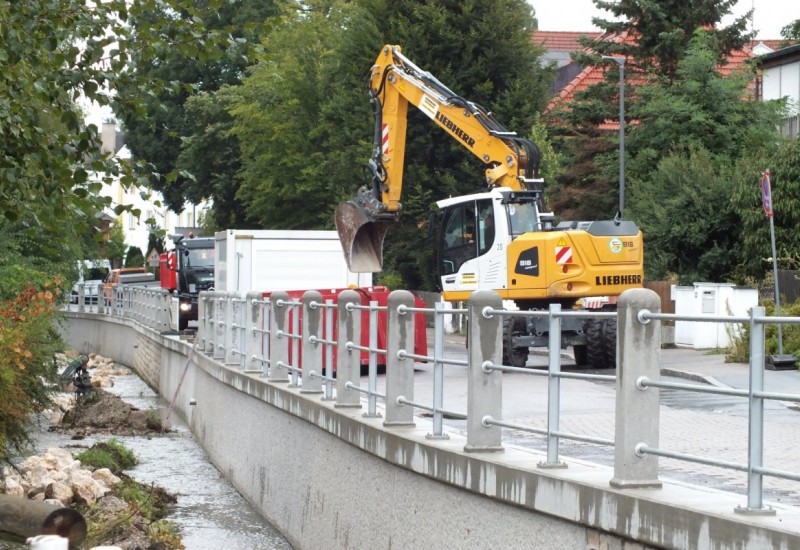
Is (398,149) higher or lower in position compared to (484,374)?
higher

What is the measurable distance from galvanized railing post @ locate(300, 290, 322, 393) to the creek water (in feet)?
5.09

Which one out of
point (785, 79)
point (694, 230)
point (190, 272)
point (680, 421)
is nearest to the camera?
point (680, 421)

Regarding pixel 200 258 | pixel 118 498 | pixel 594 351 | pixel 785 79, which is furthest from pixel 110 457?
pixel 785 79

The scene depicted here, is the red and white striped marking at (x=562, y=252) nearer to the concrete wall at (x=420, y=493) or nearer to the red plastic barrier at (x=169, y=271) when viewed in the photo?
the concrete wall at (x=420, y=493)

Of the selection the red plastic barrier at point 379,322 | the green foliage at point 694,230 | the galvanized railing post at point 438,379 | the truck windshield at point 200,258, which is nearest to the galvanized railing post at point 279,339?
the red plastic barrier at point 379,322

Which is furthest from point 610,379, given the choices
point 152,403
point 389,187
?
point 152,403

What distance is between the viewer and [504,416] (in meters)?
8.80

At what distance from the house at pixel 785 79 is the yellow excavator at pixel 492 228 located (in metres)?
19.1

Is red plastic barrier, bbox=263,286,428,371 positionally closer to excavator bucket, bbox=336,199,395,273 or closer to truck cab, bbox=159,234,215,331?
excavator bucket, bbox=336,199,395,273

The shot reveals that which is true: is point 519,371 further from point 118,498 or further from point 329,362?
point 118,498

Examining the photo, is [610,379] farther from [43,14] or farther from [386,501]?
[43,14]

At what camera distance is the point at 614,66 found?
4578cm

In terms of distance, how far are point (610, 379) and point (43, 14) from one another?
5.35m

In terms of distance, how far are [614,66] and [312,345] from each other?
33.4 meters
